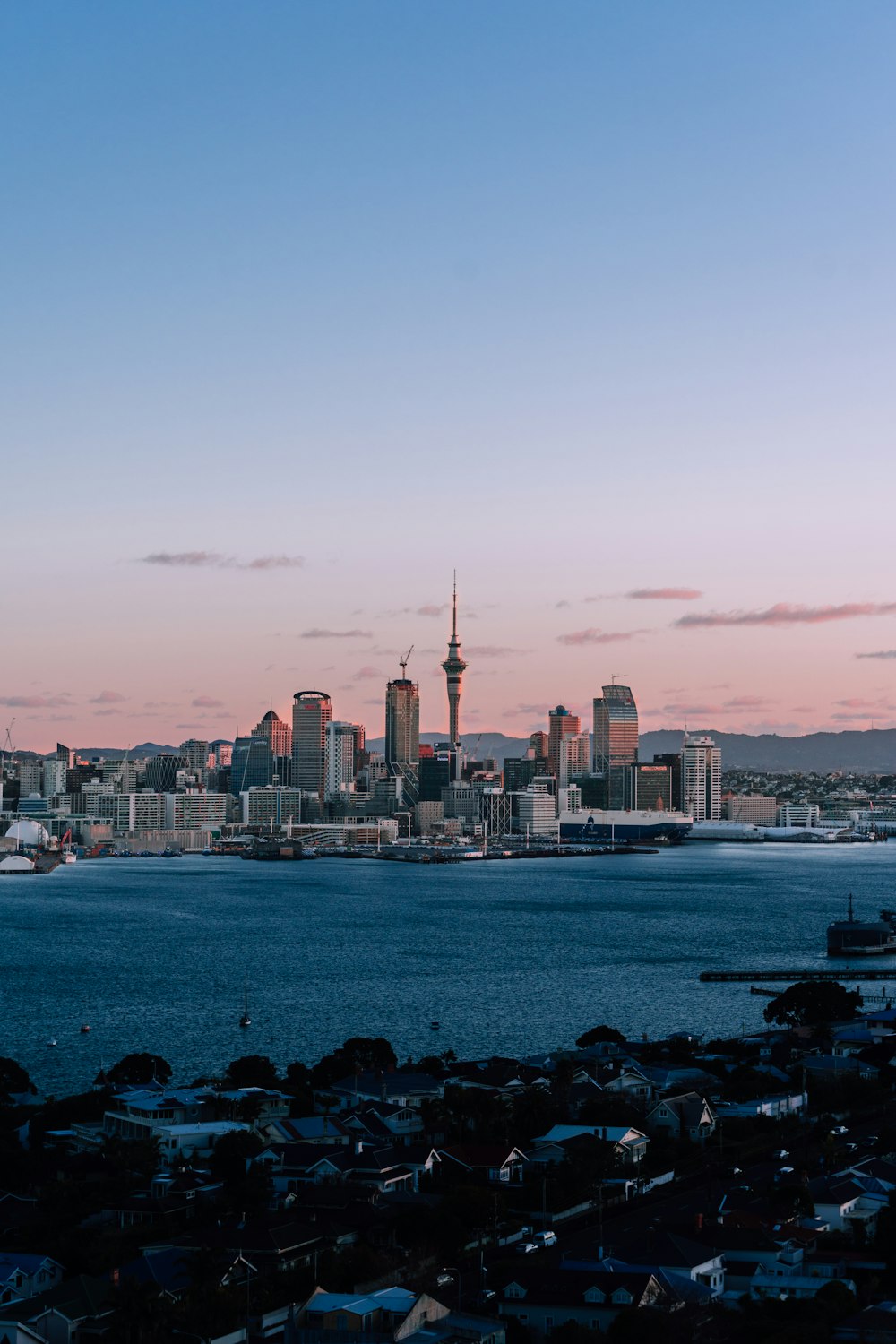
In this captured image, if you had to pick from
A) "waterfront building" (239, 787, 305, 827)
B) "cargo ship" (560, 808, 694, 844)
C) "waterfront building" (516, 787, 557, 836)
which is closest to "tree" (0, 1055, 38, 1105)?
"cargo ship" (560, 808, 694, 844)

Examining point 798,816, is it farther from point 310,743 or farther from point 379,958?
point 379,958

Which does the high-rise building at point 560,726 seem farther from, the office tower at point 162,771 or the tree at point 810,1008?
the tree at point 810,1008

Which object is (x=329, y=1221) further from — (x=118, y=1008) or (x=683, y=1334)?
(x=118, y=1008)

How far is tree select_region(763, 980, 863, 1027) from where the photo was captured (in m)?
16.2

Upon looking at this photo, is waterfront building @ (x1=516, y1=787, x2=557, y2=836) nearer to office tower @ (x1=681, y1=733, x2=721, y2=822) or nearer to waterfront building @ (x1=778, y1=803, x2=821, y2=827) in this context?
waterfront building @ (x1=778, y1=803, x2=821, y2=827)

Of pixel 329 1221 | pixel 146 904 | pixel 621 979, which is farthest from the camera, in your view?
pixel 146 904

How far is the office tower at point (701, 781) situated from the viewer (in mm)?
90688

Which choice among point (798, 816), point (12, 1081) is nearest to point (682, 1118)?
point (12, 1081)

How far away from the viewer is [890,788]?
→ 115812 millimetres

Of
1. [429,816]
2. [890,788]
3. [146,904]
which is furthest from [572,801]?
[146,904]

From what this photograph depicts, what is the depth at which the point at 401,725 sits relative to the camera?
319ft

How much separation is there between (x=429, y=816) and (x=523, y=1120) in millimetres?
72219

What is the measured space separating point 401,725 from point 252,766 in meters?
10.3

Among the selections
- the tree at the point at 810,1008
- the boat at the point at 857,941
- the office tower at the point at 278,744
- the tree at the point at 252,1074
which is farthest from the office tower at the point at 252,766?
the tree at the point at 252,1074
